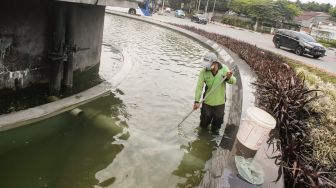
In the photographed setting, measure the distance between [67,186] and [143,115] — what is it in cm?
350

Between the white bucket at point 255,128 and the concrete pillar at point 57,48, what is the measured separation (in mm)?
5218

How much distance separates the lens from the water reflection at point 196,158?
19.5ft

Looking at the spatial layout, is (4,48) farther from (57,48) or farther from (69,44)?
(69,44)

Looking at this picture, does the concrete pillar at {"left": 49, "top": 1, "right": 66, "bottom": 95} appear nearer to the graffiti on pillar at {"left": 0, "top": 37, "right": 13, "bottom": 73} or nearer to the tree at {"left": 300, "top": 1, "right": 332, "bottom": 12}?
the graffiti on pillar at {"left": 0, "top": 37, "right": 13, "bottom": 73}

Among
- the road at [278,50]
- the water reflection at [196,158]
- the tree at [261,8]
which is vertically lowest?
the water reflection at [196,158]

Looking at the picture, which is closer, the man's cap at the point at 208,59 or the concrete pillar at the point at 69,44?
the man's cap at the point at 208,59

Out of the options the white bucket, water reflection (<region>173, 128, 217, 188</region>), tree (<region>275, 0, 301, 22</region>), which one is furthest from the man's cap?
tree (<region>275, 0, 301, 22</region>)

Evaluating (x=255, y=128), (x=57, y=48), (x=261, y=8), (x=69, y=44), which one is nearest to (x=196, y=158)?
(x=255, y=128)

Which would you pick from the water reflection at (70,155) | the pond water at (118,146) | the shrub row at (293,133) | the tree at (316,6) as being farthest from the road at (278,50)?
the tree at (316,6)

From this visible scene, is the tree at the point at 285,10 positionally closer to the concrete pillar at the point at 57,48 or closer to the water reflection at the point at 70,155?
the concrete pillar at the point at 57,48

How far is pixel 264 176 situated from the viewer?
16.3 ft

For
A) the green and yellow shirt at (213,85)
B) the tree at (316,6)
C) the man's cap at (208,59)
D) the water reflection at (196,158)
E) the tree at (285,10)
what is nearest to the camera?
the water reflection at (196,158)

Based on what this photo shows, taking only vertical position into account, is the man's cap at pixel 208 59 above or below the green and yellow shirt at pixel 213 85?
above

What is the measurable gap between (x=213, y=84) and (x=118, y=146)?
2.39m
